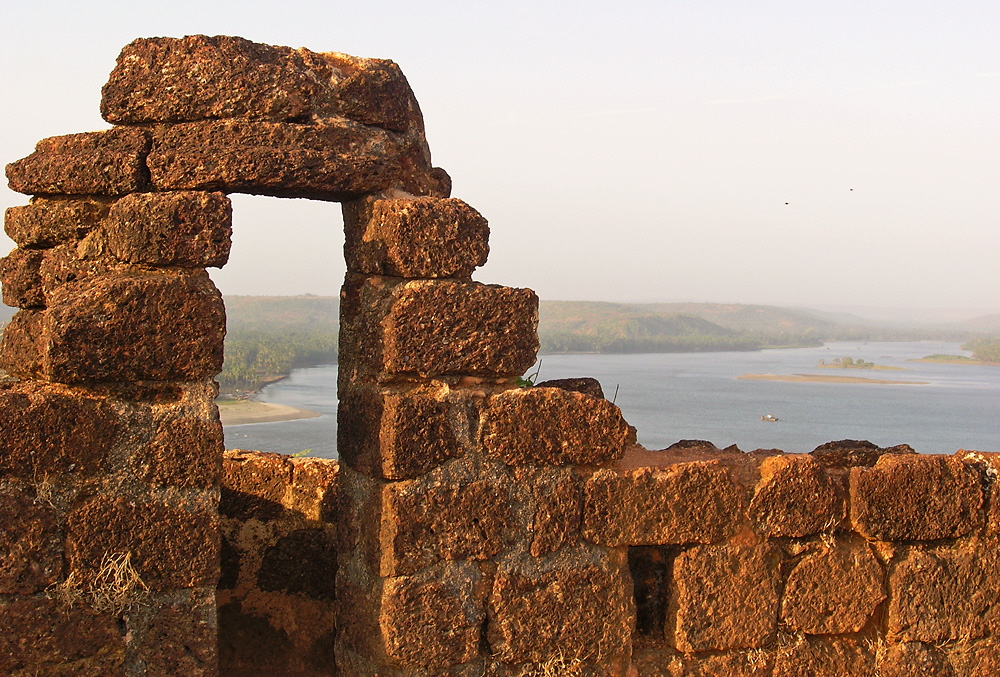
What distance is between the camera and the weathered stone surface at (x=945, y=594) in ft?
13.8

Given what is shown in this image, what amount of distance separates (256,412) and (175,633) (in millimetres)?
12460

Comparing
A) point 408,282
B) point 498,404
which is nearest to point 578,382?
point 498,404

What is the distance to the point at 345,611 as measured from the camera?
4152mm

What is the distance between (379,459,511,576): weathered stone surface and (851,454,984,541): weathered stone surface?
1.58 metres

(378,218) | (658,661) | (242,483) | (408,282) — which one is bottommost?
(658,661)

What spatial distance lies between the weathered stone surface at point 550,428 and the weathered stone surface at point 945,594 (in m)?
1.42

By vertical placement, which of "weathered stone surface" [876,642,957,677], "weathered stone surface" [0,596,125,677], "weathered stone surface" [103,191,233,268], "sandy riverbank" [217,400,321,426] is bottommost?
"sandy riverbank" [217,400,321,426]

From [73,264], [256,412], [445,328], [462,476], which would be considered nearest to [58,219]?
[73,264]

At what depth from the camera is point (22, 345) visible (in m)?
3.98

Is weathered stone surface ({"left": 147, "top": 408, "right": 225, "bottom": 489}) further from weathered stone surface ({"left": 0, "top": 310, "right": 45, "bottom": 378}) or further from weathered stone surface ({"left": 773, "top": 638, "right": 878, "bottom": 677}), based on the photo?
weathered stone surface ({"left": 773, "top": 638, "right": 878, "bottom": 677})

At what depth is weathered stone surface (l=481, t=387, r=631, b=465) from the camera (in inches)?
155

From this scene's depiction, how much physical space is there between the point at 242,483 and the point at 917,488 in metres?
3.38

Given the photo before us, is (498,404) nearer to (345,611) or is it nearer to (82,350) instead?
(345,611)

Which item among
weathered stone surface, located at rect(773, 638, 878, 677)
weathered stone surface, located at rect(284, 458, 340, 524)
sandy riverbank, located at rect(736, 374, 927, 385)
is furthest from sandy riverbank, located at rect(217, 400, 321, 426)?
sandy riverbank, located at rect(736, 374, 927, 385)
